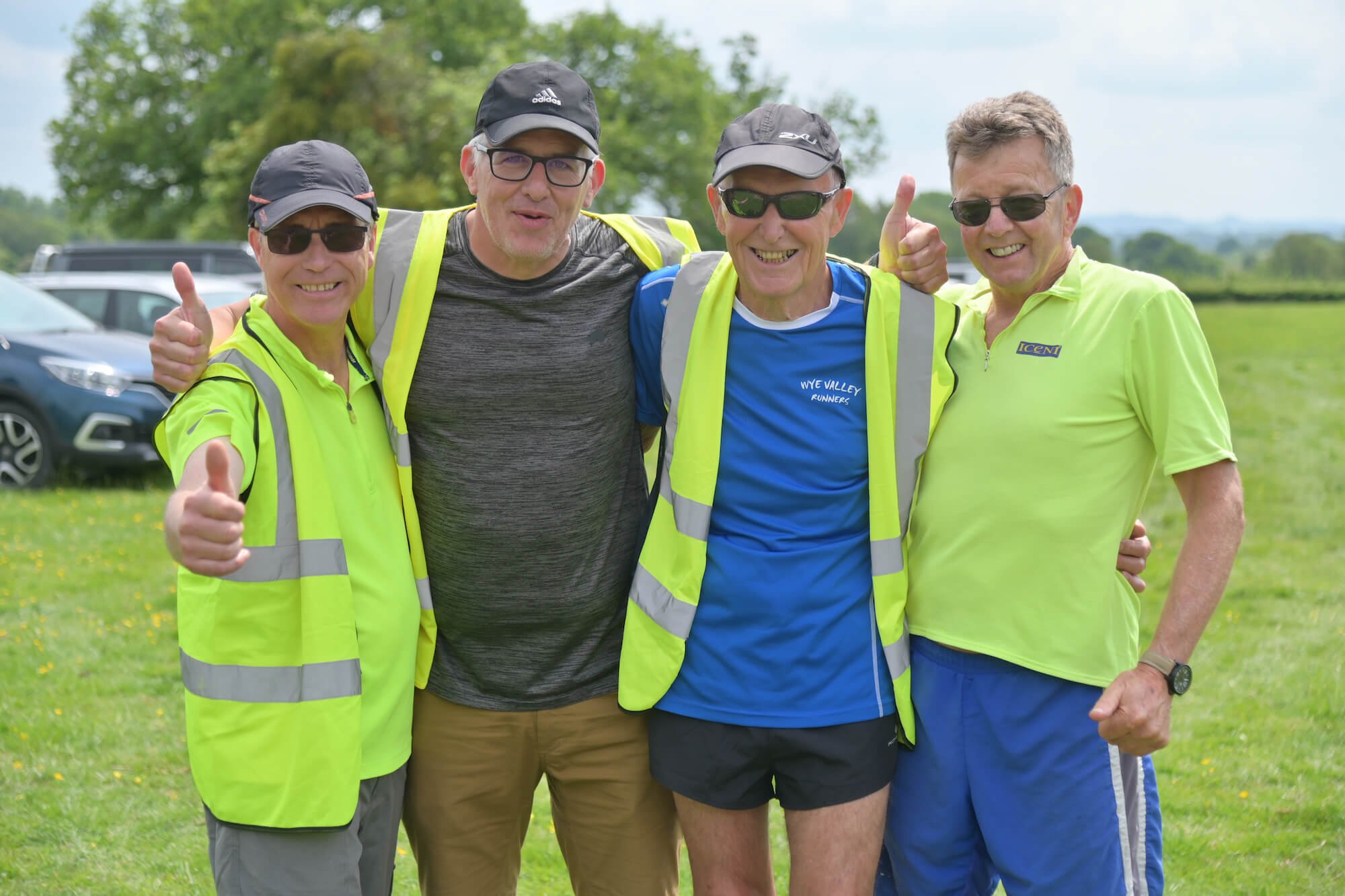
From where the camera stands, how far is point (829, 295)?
3.06 metres

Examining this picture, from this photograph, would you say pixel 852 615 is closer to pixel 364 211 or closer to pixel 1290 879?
pixel 364 211

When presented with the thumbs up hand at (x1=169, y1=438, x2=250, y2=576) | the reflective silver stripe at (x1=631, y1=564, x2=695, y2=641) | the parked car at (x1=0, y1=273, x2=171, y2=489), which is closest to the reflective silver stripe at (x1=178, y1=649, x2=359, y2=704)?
the thumbs up hand at (x1=169, y1=438, x2=250, y2=576)

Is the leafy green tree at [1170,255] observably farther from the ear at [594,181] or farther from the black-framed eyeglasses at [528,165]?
the black-framed eyeglasses at [528,165]

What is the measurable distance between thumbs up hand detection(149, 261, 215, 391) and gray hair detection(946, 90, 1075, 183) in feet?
6.24

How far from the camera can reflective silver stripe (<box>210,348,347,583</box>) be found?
265cm

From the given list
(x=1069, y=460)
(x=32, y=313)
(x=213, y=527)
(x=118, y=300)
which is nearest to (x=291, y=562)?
(x=213, y=527)

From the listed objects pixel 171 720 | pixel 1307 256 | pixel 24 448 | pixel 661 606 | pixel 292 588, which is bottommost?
pixel 171 720

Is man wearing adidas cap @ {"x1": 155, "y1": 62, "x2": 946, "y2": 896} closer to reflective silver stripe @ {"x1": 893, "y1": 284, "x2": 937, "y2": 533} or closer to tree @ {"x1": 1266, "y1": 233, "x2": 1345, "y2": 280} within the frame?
reflective silver stripe @ {"x1": 893, "y1": 284, "x2": 937, "y2": 533}

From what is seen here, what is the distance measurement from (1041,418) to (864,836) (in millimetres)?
1125

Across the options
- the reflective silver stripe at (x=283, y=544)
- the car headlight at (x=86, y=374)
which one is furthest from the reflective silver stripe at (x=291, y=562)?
the car headlight at (x=86, y=374)

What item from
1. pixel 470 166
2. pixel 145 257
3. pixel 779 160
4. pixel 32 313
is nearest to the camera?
pixel 779 160

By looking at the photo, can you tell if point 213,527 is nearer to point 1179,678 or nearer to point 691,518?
point 691,518

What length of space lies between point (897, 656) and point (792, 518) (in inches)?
17.1

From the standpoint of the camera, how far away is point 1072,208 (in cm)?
310
